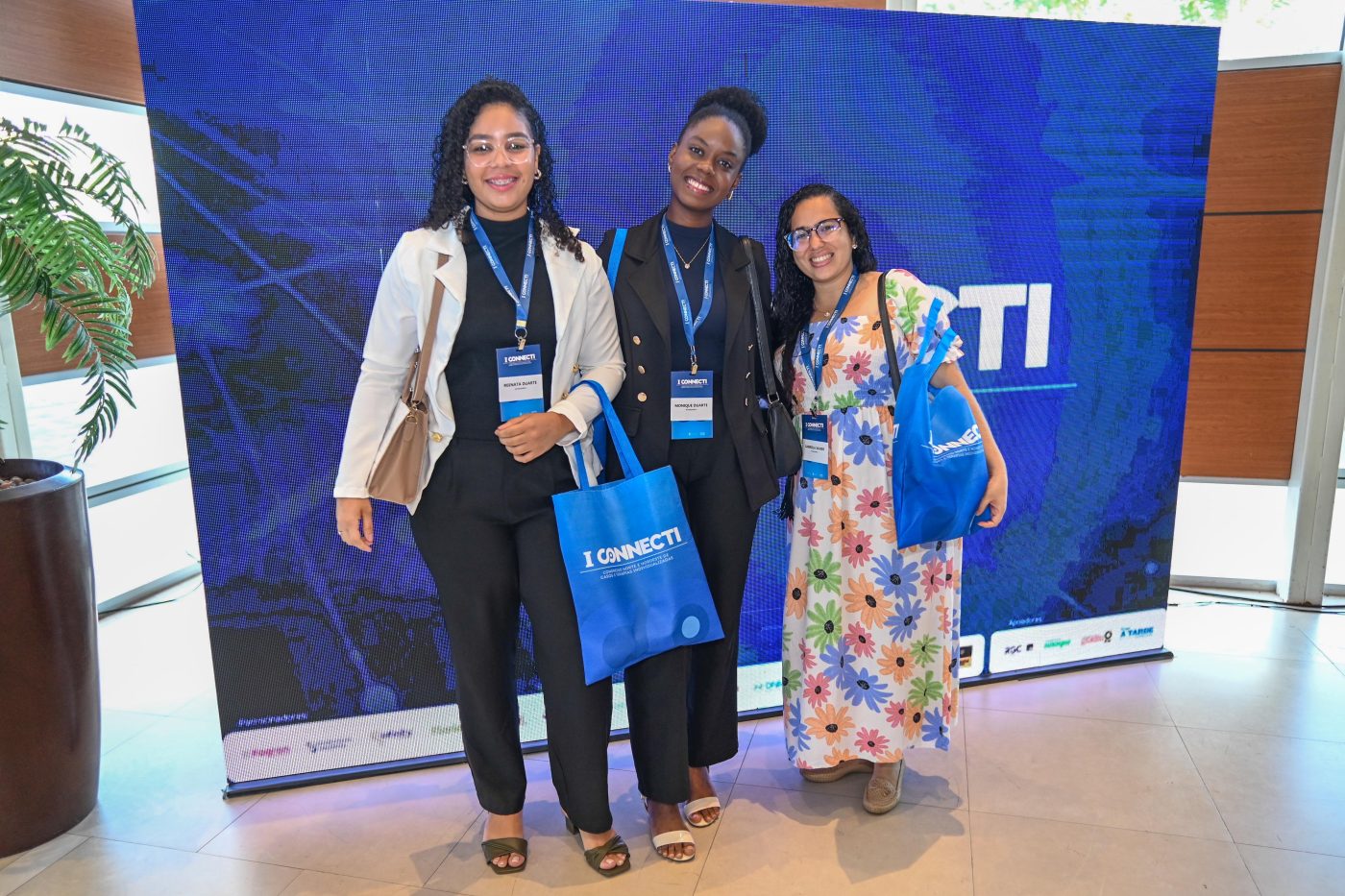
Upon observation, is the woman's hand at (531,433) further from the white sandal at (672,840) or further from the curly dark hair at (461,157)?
the white sandal at (672,840)

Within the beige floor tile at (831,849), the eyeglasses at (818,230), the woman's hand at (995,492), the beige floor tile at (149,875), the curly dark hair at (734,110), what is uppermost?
the curly dark hair at (734,110)

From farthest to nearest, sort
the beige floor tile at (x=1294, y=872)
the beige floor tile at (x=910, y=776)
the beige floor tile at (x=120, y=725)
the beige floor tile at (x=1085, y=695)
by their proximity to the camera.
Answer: the beige floor tile at (x=1085, y=695) → the beige floor tile at (x=120, y=725) → the beige floor tile at (x=910, y=776) → the beige floor tile at (x=1294, y=872)

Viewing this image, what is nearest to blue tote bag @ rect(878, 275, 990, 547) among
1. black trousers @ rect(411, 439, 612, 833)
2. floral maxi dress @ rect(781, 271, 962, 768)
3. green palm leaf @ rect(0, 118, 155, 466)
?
floral maxi dress @ rect(781, 271, 962, 768)

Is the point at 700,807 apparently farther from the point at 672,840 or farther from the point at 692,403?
the point at 692,403

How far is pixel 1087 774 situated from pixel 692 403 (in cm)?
167

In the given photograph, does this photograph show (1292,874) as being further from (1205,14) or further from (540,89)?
(1205,14)

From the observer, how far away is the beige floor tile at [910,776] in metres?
2.70

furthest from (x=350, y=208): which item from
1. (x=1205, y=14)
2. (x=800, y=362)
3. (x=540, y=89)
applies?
(x=1205, y=14)

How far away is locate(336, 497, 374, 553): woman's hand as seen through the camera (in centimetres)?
215

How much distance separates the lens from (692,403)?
7.36 feet

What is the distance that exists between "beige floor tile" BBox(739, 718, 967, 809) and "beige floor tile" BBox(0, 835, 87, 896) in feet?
5.96

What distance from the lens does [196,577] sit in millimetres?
4668

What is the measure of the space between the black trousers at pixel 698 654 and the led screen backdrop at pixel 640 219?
63 centimetres

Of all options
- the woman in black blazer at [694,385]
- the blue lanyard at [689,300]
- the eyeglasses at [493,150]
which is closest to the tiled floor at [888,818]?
the woman in black blazer at [694,385]
